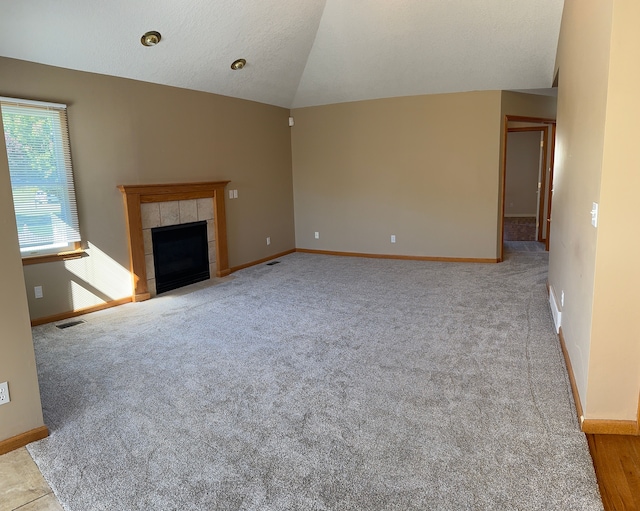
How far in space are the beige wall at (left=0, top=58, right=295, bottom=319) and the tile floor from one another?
241 cm

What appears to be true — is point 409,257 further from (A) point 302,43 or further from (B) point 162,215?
(B) point 162,215

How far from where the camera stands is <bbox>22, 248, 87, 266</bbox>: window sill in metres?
4.14

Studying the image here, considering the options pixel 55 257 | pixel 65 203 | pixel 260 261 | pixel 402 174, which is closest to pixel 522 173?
pixel 402 174

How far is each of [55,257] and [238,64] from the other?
3.05 metres

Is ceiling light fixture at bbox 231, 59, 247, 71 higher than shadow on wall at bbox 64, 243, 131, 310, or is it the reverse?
ceiling light fixture at bbox 231, 59, 247, 71

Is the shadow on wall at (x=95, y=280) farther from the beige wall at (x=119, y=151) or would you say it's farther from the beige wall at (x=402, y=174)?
the beige wall at (x=402, y=174)

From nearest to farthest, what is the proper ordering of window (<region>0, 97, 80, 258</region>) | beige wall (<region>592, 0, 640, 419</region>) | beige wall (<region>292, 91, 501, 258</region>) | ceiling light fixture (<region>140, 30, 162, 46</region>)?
beige wall (<region>592, 0, 640, 419</region>), window (<region>0, 97, 80, 258</region>), ceiling light fixture (<region>140, 30, 162, 46</region>), beige wall (<region>292, 91, 501, 258</region>)

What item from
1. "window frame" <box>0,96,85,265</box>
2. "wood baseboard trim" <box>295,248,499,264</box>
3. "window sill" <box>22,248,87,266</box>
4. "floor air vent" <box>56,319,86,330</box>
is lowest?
"floor air vent" <box>56,319,86,330</box>

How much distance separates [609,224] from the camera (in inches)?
84.3

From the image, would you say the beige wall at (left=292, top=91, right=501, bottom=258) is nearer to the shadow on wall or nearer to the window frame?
the shadow on wall

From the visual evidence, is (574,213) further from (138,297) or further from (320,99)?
(320,99)

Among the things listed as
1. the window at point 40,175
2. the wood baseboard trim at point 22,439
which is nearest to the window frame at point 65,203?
the window at point 40,175

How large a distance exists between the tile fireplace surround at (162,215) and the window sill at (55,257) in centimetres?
55

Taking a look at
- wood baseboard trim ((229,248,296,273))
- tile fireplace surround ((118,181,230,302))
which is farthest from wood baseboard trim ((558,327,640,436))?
wood baseboard trim ((229,248,296,273))
